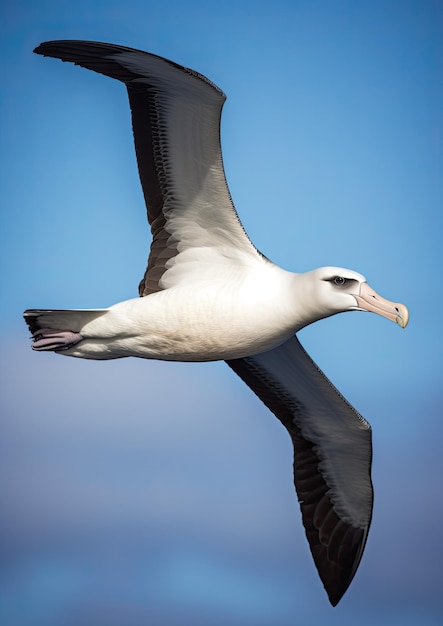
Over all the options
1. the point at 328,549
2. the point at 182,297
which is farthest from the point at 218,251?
the point at 328,549

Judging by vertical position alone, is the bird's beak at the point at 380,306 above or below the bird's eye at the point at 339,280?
below

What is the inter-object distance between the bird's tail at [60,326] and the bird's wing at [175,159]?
93 cm

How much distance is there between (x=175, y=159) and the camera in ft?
39.3

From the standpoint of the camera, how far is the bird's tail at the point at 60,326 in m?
11.8

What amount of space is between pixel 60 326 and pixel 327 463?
494 cm

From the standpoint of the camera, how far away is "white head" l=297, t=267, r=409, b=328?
11.2 m

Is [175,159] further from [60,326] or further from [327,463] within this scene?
[327,463]

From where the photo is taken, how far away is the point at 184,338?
11578 mm

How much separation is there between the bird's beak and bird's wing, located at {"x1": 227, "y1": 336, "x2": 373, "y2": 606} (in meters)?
3.01

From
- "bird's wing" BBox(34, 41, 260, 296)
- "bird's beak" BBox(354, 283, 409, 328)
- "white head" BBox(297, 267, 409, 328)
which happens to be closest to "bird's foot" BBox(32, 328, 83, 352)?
"bird's wing" BBox(34, 41, 260, 296)

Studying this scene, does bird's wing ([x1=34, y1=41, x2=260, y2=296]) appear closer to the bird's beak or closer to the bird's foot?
the bird's foot

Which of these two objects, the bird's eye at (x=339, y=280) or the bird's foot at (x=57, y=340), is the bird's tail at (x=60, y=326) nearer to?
the bird's foot at (x=57, y=340)

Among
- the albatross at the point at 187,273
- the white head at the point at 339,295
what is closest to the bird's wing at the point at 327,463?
the albatross at the point at 187,273

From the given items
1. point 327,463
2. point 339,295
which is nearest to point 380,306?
point 339,295
